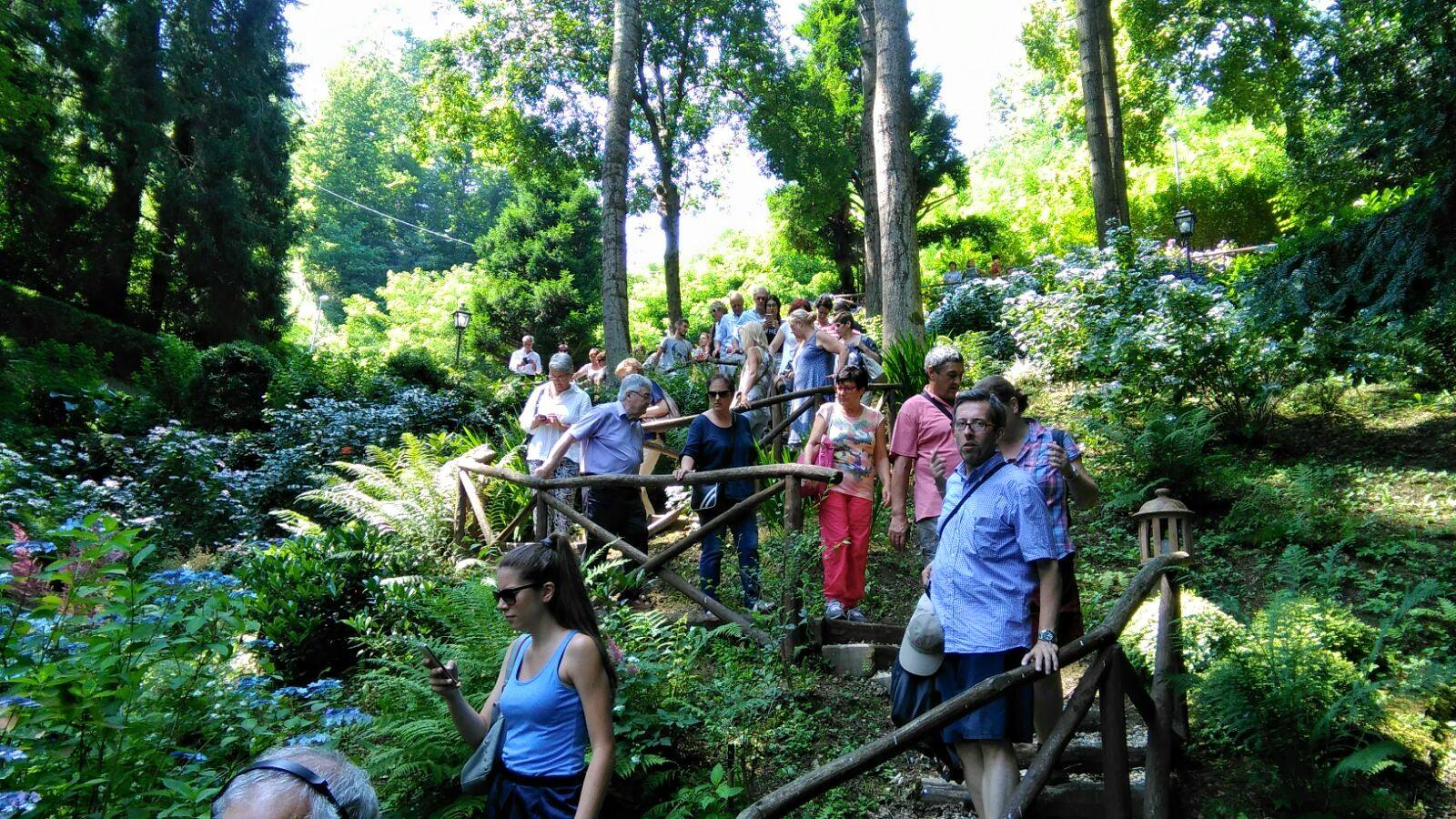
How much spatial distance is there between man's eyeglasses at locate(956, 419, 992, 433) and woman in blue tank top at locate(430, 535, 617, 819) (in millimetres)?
1424

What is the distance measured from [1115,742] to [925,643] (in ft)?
2.67

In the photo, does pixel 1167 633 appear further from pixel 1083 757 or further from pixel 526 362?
pixel 526 362

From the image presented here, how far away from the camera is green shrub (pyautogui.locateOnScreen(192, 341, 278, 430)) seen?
1523cm

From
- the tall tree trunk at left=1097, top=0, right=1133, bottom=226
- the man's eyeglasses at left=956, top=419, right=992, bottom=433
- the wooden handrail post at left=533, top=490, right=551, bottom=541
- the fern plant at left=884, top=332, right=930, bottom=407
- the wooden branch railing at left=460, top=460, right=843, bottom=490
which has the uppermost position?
the tall tree trunk at left=1097, top=0, right=1133, bottom=226

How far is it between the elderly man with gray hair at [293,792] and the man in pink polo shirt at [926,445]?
3.47 metres

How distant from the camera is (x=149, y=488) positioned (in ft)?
31.0

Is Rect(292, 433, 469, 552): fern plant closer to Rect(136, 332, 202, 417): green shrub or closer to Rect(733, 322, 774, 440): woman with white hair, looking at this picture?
Rect(733, 322, 774, 440): woman with white hair

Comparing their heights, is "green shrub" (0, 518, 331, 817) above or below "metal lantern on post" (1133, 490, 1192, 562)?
below

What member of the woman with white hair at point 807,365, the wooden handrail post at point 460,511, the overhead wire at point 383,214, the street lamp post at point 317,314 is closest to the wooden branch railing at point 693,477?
the wooden handrail post at point 460,511

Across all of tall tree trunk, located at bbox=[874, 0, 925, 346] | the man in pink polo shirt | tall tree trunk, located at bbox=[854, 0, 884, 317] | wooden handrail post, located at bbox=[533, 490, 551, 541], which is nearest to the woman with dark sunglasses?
the man in pink polo shirt

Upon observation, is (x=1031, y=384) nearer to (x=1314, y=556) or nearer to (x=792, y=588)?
(x=1314, y=556)

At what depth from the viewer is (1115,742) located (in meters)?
3.44

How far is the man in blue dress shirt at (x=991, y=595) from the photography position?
3.17 meters

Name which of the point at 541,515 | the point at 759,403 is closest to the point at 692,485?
the point at 541,515
